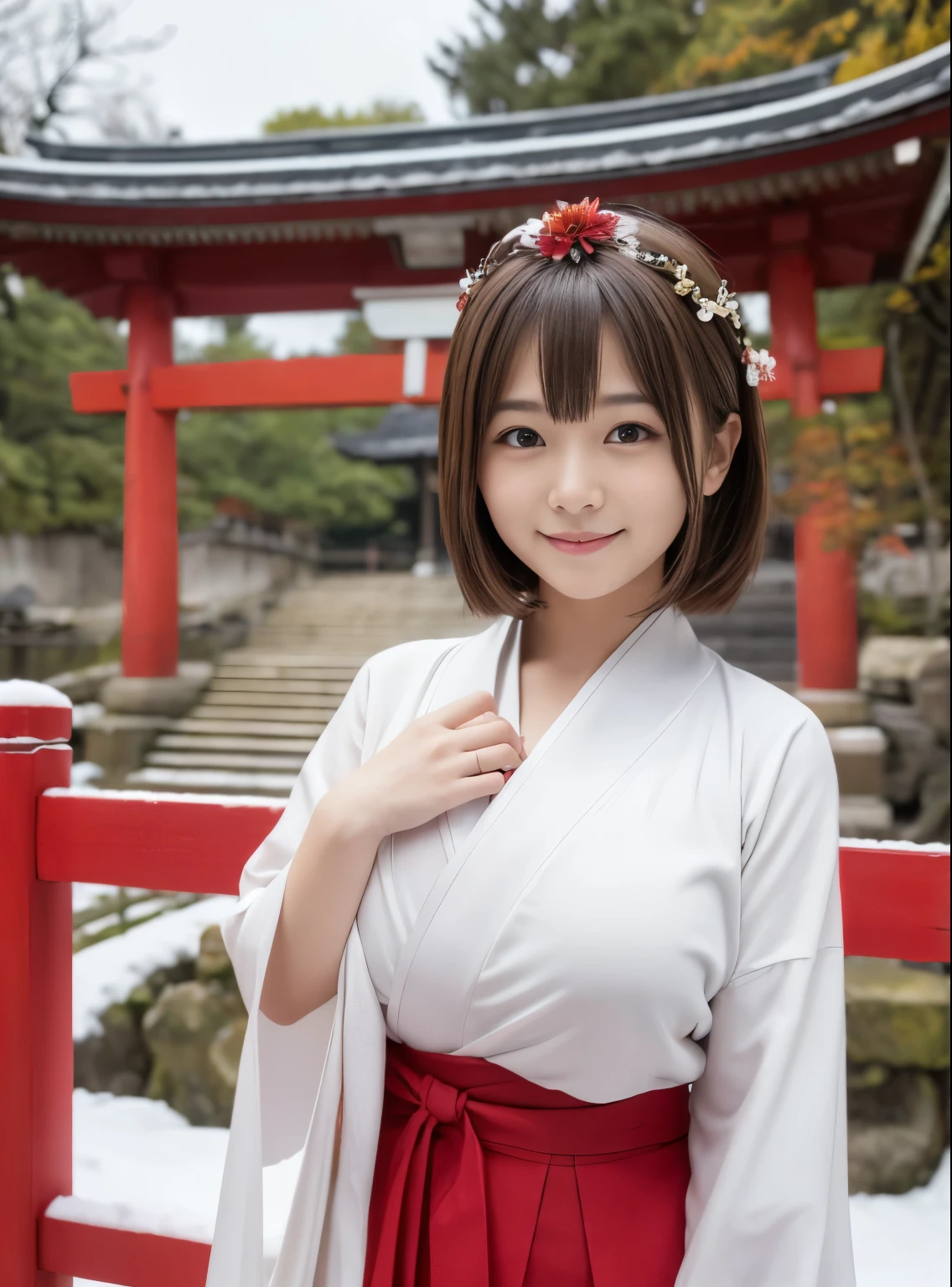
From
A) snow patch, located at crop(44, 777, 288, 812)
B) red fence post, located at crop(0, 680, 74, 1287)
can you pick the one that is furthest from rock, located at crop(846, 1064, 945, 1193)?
snow patch, located at crop(44, 777, 288, 812)

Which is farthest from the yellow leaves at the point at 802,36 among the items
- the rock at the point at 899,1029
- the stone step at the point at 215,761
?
the stone step at the point at 215,761

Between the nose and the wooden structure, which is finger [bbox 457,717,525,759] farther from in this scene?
the wooden structure

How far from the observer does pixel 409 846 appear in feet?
2.70

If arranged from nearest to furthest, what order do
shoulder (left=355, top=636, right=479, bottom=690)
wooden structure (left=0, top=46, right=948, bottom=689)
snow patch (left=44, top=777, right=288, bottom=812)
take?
shoulder (left=355, top=636, right=479, bottom=690), snow patch (left=44, top=777, right=288, bottom=812), wooden structure (left=0, top=46, right=948, bottom=689)

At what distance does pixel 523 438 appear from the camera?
2.69 ft

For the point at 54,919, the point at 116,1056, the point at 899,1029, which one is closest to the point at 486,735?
the point at 54,919

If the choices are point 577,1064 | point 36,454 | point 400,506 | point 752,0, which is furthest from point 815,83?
point 400,506

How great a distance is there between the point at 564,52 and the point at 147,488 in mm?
6966

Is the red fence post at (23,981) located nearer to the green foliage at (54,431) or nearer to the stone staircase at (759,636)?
the stone staircase at (759,636)

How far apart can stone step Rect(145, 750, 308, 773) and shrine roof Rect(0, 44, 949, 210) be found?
8.14 ft

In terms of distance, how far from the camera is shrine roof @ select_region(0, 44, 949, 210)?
3.26 m

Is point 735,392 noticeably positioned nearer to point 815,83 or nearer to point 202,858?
point 202,858

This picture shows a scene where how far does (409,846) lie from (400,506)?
13.5 metres

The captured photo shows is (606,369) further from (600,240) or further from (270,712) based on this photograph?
(270,712)
